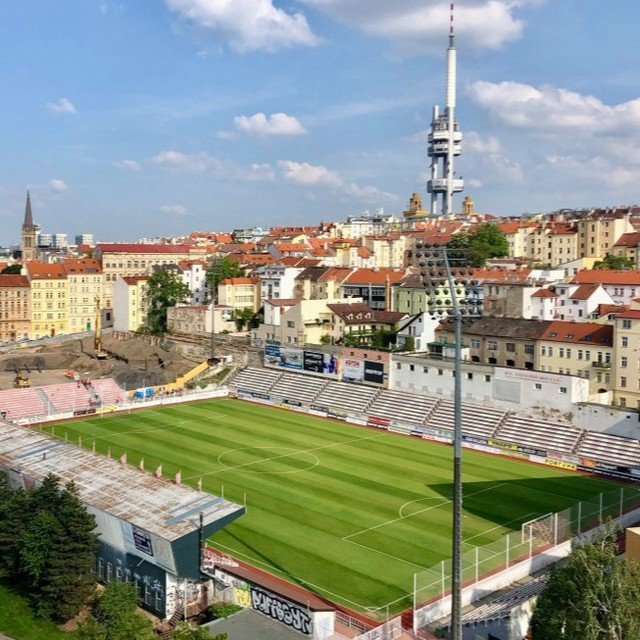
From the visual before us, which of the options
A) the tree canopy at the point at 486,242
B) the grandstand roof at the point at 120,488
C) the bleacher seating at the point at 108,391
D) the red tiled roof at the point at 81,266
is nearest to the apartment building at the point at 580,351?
the grandstand roof at the point at 120,488

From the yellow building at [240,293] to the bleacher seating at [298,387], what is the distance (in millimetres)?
23181

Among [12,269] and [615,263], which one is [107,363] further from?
[615,263]

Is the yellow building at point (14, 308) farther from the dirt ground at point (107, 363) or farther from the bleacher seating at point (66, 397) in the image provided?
the bleacher seating at point (66, 397)

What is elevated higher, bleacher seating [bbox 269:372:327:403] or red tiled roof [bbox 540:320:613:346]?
red tiled roof [bbox 540:320:613:346]

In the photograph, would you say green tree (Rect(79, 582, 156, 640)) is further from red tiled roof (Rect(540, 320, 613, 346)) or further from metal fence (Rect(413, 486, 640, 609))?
red tiled roof (Rect(540, 320, 613, 346))

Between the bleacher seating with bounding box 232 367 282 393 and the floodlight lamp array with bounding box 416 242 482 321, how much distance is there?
47.8 meters

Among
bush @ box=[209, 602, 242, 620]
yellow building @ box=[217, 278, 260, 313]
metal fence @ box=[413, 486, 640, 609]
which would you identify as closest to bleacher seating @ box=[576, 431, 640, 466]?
metal fence @ box=[413, 486, 640, 609]

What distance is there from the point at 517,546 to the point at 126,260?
92.3 meters

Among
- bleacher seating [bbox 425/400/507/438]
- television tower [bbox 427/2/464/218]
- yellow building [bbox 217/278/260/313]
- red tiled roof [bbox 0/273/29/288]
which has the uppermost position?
television tower [bbox 427/2/464/218]

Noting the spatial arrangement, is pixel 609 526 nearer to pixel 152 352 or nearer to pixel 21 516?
pixel 21 516

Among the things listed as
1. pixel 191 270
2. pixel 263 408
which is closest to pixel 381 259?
pixel 191 270

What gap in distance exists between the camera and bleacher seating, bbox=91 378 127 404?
218 ft

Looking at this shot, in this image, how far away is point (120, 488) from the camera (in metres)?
31.7

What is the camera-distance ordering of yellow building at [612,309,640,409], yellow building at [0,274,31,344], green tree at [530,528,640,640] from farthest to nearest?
1. yellow building at [0,274,31,344]
2. yellow building at [612,309,640,409]
3. green tree at [530,528,640,640]
